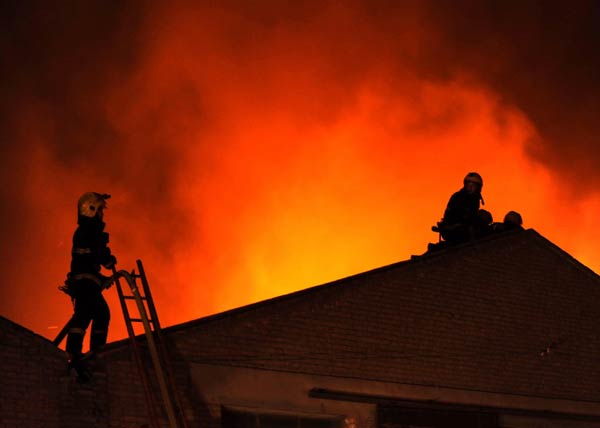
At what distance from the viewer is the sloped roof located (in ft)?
37.3

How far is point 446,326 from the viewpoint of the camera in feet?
42.3

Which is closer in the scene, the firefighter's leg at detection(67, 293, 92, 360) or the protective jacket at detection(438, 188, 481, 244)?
the firefighter's leg at detection(67, 293, 92, 360)

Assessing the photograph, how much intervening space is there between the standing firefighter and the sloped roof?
534mm

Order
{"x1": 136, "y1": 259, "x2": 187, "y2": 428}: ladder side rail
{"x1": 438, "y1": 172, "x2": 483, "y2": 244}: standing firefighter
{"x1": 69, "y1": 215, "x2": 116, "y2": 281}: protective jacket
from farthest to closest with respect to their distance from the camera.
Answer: {"x1": 438, "y1": 172, "x2": 483, "y2": 244}: standing firefighter → {"x1": 69, "y1": 215, "x2": 116, "y2": 281}: protective jacket → {"x1": 136, "y1": 259, "x2": 187, "y2": 428}: ladder side rail

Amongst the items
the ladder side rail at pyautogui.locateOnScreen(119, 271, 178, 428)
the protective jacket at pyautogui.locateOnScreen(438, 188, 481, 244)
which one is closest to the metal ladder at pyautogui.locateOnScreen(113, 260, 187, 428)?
the ladder side rail at pyautogui.locateOnScreen(119, 271, 178, 428)

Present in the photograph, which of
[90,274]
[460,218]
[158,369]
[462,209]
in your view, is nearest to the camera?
[158,369]

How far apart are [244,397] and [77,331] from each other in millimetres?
1805

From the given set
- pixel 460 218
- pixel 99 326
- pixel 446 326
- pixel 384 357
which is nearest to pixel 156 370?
pixel 99 326

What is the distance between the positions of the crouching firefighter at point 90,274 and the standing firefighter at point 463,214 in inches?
193

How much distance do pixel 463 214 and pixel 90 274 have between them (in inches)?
211

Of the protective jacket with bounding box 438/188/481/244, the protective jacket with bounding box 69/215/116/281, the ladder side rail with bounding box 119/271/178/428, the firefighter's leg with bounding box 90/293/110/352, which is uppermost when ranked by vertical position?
the protective jacket with bounding box 438/188/481/244

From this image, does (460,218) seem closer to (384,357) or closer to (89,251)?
(384,357)

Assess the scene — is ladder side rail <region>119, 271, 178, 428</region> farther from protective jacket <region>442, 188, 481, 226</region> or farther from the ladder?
protective jacket <region>442, 188, 481, 226</region>

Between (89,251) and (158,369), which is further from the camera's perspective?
(89,251)
